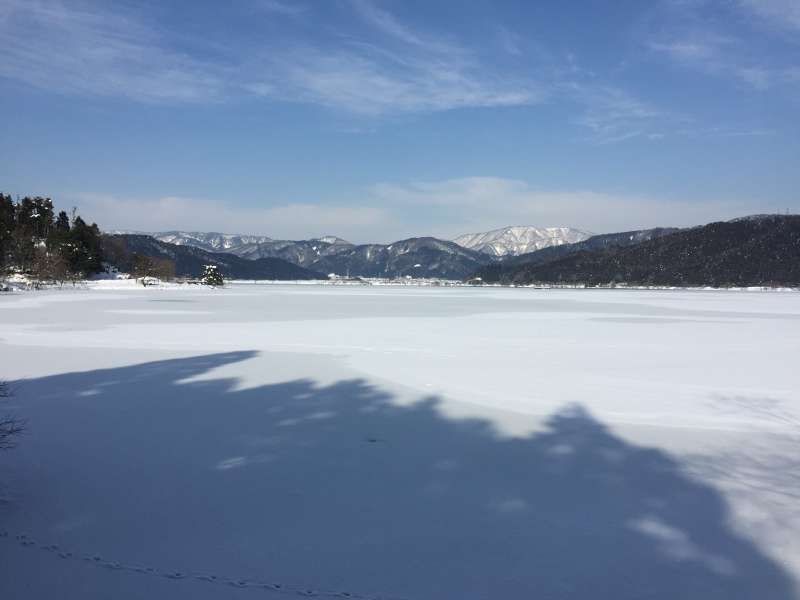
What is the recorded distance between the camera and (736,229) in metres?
151

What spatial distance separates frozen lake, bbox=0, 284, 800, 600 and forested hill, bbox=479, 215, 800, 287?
13970 centimetres

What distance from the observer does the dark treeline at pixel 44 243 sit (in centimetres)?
5828

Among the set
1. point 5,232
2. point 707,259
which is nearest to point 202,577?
point 5,232

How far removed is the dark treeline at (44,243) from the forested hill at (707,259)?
127746mm

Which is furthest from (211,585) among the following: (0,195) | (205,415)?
(0,195)

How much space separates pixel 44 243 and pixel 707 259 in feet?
480

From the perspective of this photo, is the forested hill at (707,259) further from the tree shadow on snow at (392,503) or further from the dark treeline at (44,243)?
the tree shadow on snow at (392,503)

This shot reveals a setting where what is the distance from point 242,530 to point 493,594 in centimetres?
205

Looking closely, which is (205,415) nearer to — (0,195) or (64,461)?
(64,461)

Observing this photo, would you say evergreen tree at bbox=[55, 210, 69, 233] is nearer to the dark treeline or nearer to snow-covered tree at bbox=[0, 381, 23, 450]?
the dark treeline

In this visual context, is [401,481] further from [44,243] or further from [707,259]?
[707,259]

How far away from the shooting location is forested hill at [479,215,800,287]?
131 m

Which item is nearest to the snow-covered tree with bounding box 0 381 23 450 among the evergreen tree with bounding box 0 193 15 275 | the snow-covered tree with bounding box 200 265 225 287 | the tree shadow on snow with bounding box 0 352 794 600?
the tree shadow on snow with bounding box 0 352 794 600

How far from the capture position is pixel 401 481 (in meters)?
5.53
